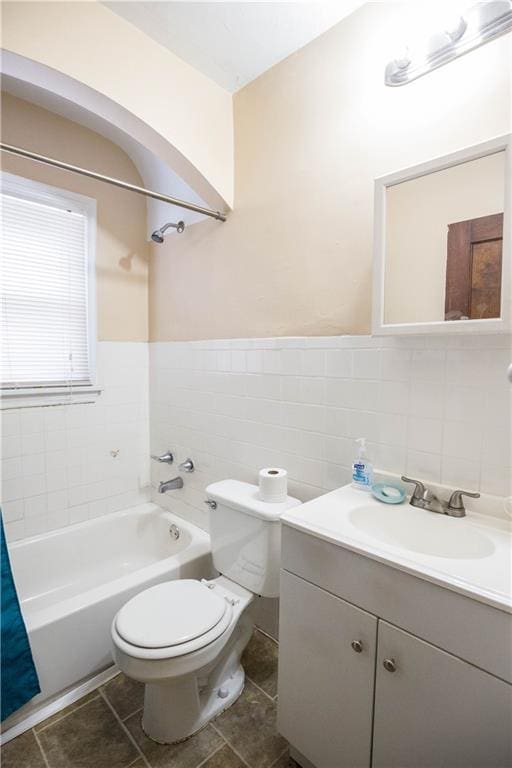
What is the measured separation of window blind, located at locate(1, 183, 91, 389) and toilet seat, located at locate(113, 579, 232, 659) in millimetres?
1283

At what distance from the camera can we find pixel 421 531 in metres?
1.13

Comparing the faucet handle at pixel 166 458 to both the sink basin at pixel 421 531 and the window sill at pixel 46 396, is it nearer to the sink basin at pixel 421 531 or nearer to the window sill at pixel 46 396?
the window sill at pixel 46 396

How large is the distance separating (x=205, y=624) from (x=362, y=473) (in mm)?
738

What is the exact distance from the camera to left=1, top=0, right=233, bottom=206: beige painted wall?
1.29 metres

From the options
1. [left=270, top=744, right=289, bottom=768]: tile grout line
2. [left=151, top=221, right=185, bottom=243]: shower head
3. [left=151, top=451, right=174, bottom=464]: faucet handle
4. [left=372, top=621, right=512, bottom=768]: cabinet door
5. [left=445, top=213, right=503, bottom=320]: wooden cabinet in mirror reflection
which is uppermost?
[left=151, top=221, right=185, bottom=243]: shower head

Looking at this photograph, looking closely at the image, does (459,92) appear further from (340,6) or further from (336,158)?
(340,6)

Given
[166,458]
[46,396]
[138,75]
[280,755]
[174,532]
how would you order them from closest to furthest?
[280,755]
[138,75]
[46,396]
[174,532]
[166,458]

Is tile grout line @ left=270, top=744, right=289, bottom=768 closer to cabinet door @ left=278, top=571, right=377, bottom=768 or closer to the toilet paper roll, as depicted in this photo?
cabinet door @ left=278, top=571, right=377, bottom=768

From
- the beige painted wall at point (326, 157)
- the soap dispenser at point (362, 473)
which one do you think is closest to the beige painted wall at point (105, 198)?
the beige painted wall at point (326, 157)

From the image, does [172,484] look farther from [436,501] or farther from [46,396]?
[436,501]

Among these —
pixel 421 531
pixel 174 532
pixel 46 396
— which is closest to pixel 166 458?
pixel 174 532

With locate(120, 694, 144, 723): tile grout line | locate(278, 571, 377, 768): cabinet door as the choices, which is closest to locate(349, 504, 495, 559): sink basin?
locate(278, 571, 377, 768): cabinet door

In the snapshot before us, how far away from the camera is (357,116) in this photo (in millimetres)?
1373

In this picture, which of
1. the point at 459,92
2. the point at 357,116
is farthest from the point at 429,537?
the point at 357,116
